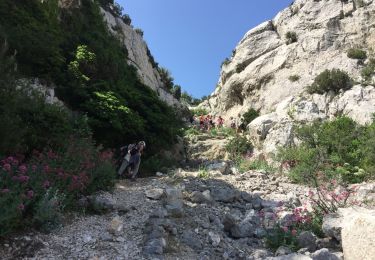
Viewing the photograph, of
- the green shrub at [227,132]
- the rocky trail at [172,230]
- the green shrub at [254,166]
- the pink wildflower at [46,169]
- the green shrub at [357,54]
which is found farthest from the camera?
the green shrub at [357,54]

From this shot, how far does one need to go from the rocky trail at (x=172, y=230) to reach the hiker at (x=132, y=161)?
2047 mm

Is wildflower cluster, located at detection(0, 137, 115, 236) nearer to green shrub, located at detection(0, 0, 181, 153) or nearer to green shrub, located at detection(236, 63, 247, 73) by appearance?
green shrub, located at detection(0, 0, 181, 153)

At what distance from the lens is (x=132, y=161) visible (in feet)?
43.3

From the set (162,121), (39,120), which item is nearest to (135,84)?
(162,121)

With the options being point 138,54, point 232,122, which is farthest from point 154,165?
point 232,122

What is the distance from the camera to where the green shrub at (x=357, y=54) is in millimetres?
27484

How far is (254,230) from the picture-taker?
801 cm

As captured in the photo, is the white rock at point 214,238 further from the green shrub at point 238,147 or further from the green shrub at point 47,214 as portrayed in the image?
the green shrub at point 238,147

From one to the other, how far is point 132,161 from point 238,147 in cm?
939

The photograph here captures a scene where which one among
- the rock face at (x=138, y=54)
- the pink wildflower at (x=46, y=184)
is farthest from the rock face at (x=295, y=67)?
the pink wildflower at (x=46, y=184)

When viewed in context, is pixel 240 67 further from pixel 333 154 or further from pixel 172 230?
pixel 172 230

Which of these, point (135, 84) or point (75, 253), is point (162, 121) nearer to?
point (135, 84)

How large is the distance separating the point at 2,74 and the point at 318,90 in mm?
20839

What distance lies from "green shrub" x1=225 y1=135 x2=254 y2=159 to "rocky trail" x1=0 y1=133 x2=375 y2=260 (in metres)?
9.92
